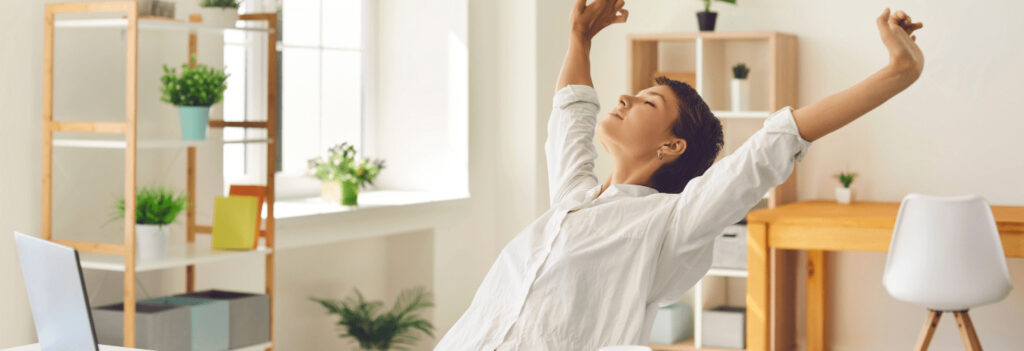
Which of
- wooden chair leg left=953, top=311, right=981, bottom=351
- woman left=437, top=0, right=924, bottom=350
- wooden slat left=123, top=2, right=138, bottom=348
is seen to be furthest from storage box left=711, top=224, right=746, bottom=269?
woman left=437, top=0, right=924, bottom=350

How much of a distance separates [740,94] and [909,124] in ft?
2.32

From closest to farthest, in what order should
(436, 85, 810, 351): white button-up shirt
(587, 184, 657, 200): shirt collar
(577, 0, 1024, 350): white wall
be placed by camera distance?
(436, 85, 810, 351): white button-up shirt → (587, 184, 657, 200): shirt collar → (577, 0, 1024, 350): white wall

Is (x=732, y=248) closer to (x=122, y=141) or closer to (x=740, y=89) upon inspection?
(x=740, y=89)

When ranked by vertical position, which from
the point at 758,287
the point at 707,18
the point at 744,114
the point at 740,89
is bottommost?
the point at 758,287

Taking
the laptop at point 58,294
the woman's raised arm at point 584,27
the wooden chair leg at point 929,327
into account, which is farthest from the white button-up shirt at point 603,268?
the wooden chair leg at point 929,327

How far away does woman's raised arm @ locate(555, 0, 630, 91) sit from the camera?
65.6 inches

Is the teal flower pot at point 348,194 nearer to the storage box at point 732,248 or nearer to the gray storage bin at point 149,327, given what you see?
the gray storage bin at point 149,327

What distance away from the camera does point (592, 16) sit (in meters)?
1.67

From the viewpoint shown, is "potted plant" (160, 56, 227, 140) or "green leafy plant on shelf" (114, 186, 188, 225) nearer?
"green leafy plant on shelf" (114, 186, 188, 225)

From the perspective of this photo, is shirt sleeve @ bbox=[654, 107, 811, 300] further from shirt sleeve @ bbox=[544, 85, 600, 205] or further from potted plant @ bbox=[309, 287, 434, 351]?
potted plant @ bbox=[309, 287, 434, 351]

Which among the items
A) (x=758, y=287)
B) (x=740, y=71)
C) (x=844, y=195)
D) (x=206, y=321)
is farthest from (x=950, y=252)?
(x=206, y=321)

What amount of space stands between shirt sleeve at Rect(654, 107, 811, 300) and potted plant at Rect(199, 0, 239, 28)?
76.9 inches

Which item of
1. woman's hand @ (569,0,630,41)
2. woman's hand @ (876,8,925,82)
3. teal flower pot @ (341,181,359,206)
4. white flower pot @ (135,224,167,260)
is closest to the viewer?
woman's hand @ (876,8,925,82)

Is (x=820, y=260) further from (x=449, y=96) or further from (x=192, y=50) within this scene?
(x=192, y=50)
